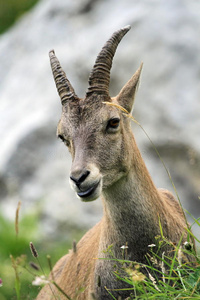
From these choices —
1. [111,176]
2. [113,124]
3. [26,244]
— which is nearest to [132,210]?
[111,176]

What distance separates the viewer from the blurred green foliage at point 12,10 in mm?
17870

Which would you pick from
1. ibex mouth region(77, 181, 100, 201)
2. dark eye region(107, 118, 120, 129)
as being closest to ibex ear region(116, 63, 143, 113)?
dark eye region(107, 118, 120, 129)

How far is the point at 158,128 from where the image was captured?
42.1 ft

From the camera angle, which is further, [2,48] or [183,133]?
[2,48]

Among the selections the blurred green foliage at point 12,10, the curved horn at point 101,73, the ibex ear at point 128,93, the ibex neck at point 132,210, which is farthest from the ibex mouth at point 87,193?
the blurred green foliage at point 12,10

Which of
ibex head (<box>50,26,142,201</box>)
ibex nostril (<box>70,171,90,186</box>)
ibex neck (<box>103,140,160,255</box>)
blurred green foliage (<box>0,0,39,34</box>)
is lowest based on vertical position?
ibex neck (<box>103,140,160,255</box>)

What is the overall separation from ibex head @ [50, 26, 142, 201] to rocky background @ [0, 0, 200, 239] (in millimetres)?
6428

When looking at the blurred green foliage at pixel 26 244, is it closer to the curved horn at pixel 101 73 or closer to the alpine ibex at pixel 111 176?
the alpine ibex at pixel 111 176

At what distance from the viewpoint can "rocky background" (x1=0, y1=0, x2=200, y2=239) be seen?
12430 mm

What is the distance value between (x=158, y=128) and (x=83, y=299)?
742cm

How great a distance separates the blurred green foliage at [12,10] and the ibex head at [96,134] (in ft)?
41.3

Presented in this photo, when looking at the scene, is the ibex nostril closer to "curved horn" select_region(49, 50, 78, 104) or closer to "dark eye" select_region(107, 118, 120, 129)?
"dark eye" select_region(107, 118, 120, 129)

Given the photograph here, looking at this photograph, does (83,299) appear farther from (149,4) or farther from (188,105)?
(149,4)

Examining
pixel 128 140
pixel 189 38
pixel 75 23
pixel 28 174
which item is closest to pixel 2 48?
pixel 75 23
